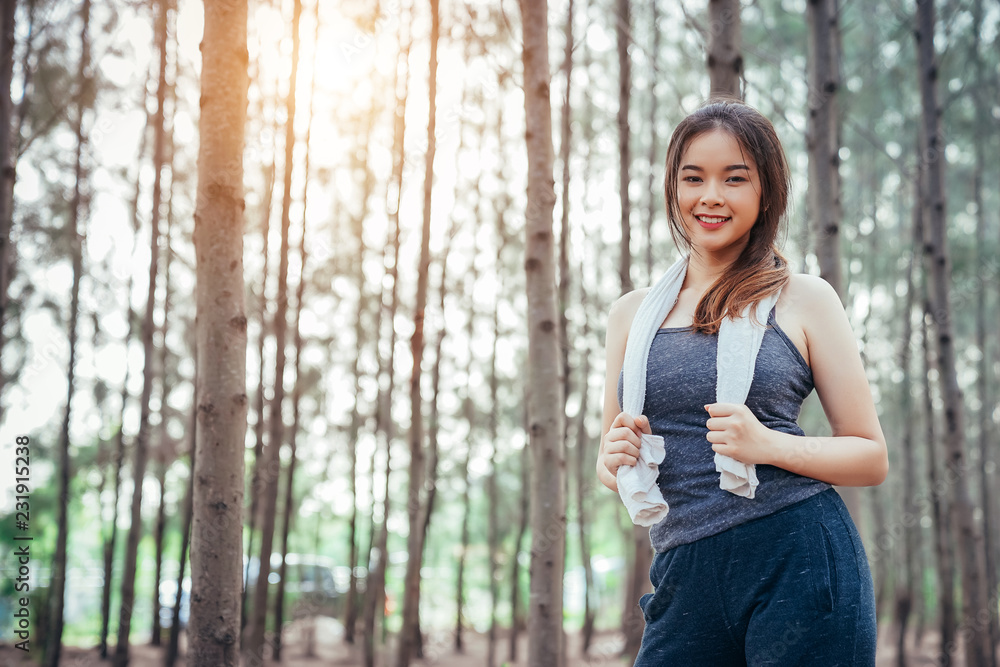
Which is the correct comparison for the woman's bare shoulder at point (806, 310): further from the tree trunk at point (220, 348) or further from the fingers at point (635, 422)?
the tree trunk at point (220, 348)

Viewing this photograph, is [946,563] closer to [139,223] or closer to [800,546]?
[800,546]

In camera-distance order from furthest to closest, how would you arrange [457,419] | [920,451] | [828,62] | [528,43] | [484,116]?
[920,451], [457,419], [484,116], [828,62], [528,43]

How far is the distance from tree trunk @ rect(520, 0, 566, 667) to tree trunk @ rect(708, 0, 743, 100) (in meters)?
0.80

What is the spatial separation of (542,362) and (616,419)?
2157 mm

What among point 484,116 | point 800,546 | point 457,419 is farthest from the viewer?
point 457,419

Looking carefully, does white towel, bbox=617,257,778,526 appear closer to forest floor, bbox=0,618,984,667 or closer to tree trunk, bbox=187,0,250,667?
tree trunk, bbox=187,0,250,667

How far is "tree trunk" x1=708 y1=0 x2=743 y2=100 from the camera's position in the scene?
3.21 m

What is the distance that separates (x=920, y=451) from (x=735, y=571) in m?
20.6

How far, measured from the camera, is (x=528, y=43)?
3439 mm

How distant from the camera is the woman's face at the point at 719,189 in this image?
4.09ft

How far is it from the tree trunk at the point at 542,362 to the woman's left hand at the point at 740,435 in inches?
88.9

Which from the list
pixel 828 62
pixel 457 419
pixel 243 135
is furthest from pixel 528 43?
pixel 457 419

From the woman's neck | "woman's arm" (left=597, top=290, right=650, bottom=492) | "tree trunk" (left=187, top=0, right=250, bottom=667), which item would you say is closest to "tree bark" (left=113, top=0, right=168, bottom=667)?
"tree trunk" (left=187, top=0, right=250, bottom=667)

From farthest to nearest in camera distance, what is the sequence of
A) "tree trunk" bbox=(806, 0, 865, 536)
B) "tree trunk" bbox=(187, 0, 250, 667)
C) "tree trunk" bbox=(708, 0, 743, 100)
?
1. "tree trunk" bbox=(806, 0, 865, 536)
2. "tree trunk" bbox=(708, 0, 743, 100)
3. "tree trunk" bbox=(187, 0, 250, 667)
